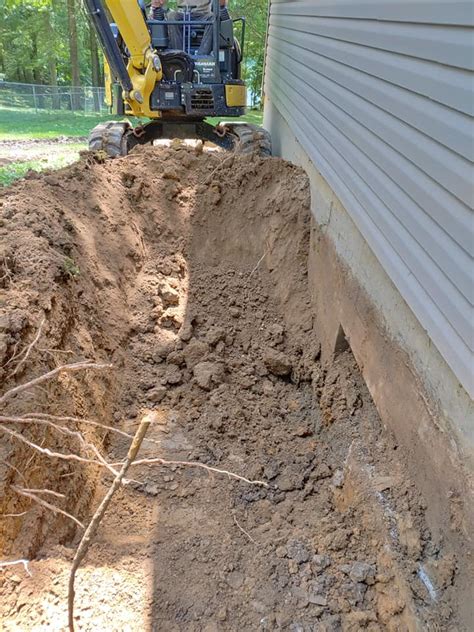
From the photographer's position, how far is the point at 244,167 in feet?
20.0

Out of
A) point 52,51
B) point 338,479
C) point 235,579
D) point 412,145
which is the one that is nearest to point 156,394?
point 338,479

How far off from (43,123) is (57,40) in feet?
44.1

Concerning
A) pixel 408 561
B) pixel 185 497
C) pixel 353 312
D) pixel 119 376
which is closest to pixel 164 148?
pixel 119 376

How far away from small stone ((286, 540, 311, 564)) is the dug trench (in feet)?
0.04

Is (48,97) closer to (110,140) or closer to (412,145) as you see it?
(110,140)

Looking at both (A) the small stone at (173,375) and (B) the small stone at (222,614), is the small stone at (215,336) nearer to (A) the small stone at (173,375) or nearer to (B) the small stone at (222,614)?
(A) the small stone at (173,375)

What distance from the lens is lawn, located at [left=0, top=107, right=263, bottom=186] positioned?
10672 millimetres

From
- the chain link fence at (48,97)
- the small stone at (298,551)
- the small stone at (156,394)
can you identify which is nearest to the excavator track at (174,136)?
the small stone at (156,394)

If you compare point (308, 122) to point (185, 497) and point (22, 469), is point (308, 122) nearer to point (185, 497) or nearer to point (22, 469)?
point (185, 497)

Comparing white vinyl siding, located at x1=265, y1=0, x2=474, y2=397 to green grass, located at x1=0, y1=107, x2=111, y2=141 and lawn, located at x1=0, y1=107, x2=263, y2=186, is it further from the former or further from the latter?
green grass, located at x1=0, y1=107, x2=111, y2=141

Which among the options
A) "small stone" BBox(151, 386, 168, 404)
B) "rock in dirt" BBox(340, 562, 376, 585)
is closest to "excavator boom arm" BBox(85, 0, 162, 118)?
"small stone" BBox(151, 386, 168, 404)

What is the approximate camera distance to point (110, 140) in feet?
24.7

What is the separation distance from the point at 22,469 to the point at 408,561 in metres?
2.07

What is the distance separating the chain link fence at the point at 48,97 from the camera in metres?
25.7
